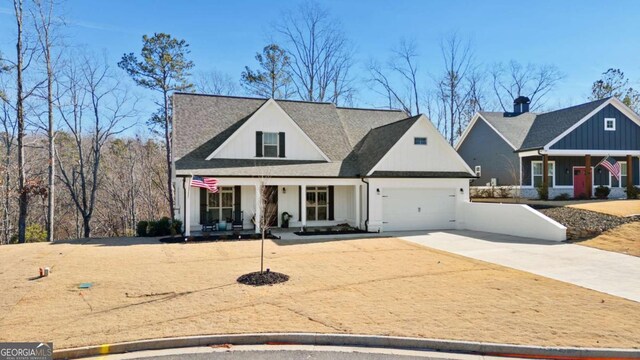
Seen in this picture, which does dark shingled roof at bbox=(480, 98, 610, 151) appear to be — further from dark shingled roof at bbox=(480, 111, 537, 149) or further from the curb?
the curb

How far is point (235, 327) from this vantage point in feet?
20.2

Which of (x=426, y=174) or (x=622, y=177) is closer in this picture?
(x=426, y=174)

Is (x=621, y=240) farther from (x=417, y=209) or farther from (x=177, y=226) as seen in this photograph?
(x=177, y=226)

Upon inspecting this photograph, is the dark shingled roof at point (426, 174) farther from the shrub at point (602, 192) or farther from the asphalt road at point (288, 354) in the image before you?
the asphalt road at point (288, 354)

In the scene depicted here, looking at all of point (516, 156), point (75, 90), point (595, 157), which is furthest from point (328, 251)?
point (75, 90)

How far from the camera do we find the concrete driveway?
30.2 feet

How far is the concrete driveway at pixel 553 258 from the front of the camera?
9.22 m

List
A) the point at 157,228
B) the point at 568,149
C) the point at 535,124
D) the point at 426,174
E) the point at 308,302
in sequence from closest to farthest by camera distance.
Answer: the point at 308,302 → the point at 157,228 → the point at 426,174 → the point at 568,149 → the point at 535,124

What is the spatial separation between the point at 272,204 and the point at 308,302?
12.4 meters

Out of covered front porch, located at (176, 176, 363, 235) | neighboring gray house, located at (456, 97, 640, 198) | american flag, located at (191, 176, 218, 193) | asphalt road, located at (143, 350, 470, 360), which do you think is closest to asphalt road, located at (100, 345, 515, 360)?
asphalt road, located at (143, 350, 470, 360)

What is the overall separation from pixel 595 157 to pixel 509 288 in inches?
856

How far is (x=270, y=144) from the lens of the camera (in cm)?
1984

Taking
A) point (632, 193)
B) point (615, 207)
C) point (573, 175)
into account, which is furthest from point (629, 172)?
point (615, 207)

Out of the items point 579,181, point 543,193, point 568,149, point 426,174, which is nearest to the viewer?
point 426,174
